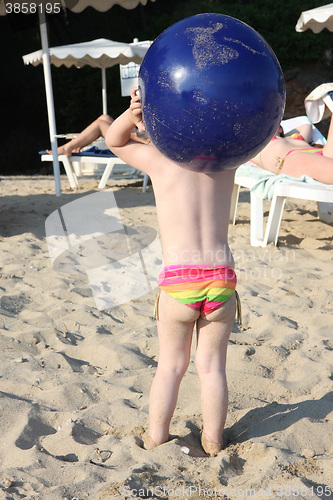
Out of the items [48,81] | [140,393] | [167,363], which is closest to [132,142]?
[167,363]

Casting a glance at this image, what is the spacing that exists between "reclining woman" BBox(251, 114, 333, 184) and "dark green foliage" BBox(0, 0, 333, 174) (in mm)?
11506

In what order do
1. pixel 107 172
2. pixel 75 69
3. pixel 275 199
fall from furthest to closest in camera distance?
pixel 75 69, pixel 107 172, pixel 275 199

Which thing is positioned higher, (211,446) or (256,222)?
(211,446)

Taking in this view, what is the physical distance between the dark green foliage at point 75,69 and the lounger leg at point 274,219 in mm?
12289

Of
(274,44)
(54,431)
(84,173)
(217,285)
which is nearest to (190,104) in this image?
(217,285)

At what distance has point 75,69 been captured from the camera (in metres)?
16.9

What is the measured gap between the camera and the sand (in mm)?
1842

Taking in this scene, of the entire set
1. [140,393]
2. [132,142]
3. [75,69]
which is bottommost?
[75,69]

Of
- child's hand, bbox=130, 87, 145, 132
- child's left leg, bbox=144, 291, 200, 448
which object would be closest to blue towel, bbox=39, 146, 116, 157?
child's hand, bbox=130, 87, 145, 132

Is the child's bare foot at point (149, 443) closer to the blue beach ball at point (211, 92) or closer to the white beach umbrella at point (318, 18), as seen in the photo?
the blue beach ball at point (211, 92)

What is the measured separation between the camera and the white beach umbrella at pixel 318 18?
652cm

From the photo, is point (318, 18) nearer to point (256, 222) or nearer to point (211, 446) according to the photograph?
point (256, 222)

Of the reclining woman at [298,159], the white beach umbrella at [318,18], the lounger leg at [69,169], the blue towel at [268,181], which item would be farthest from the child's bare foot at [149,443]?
the lounger leg at [69,169]

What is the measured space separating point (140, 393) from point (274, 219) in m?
2.93
